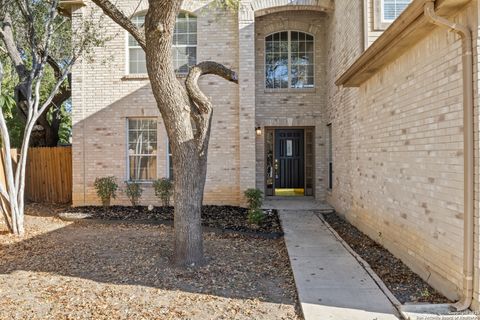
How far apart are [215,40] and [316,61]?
3.20 m

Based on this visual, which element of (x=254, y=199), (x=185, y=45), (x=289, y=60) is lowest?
(x=254, y=199)

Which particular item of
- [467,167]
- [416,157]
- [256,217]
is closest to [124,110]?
[256,217]

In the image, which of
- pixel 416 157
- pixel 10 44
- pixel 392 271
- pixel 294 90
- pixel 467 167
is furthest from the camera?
pixel 294 90

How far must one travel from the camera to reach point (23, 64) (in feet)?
28.6

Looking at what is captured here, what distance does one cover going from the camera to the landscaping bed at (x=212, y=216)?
7.72m

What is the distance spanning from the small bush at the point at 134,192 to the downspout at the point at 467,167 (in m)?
8.34

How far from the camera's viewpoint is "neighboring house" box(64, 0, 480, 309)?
6.01m

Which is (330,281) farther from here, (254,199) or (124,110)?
(124,110)

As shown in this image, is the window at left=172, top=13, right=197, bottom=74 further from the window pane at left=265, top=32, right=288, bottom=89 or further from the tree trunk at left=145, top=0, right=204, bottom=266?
the tree trunk at left=145, top=0, right=204, bottom=266

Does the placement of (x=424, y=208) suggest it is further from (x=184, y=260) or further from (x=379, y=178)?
(x=184, y=260)

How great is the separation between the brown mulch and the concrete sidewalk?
25cm

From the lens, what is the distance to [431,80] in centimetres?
441

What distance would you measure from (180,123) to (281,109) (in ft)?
21.5

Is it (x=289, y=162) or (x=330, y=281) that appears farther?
(x=289, y=162)
